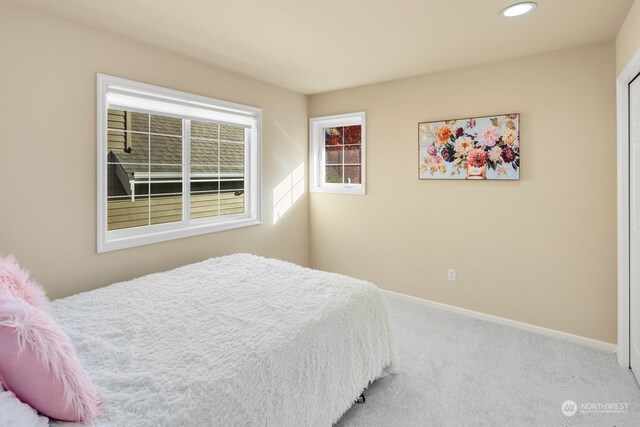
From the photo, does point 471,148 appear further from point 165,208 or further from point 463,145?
point 165,208

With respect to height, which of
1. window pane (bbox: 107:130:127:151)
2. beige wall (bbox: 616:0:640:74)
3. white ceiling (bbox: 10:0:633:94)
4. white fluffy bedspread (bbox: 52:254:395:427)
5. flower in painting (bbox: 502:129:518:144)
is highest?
white ceiling (bbox: 10:0:633:94)

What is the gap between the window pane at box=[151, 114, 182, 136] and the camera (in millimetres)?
2990

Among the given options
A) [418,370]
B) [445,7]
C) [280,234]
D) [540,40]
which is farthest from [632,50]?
[280,234]

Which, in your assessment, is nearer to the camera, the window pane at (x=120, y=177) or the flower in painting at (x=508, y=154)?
the window pane at (x=120, y=177)

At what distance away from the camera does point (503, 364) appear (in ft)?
8.52

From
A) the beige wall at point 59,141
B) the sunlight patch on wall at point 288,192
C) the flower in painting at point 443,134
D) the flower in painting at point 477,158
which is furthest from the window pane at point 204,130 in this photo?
the flower in painting at point 477,158

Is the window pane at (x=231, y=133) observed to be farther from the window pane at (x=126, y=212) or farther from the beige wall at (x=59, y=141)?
the window pane at (x=126, y=212)

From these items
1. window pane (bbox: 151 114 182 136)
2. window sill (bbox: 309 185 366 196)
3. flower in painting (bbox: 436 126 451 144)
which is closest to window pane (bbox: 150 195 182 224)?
window pane (bbox: 151 114 182 136)

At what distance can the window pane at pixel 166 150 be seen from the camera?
3.02 metres

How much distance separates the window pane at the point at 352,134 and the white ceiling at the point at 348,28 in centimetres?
95

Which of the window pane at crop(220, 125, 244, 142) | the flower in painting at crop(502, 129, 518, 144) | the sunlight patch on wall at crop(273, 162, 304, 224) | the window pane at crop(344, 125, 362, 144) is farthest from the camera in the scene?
the window pane at crop(344, 125, 362, 144)

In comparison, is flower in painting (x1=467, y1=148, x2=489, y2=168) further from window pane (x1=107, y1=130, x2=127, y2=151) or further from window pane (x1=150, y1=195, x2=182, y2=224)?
window pane (x1=107, y1=130, x2=127, y2=151)

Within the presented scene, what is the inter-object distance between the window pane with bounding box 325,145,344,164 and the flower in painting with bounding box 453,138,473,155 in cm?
142

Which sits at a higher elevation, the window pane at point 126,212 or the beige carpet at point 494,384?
the window pane at point 126,212
